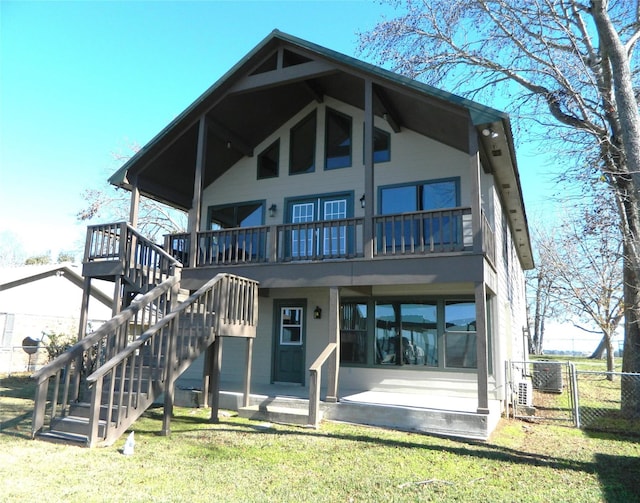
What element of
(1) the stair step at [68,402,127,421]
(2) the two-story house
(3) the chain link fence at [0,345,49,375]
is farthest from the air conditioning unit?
(3) the chain link fence at [0,345,49,375]

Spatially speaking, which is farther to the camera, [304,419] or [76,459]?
[304,419]

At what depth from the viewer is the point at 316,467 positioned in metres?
5.73

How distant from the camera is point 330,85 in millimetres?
11617

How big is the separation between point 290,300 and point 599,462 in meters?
7.44

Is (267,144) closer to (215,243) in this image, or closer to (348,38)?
(215,243)

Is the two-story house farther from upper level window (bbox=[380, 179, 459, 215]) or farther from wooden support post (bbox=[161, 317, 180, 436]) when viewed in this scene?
wooden support post (bbox=[161, 317, 180, 436])

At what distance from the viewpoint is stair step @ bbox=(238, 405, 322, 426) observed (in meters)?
8.23

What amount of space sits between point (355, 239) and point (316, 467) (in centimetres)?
448

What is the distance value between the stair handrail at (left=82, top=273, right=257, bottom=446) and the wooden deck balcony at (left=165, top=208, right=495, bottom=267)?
113cm

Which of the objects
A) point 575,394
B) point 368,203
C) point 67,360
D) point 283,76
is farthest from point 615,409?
point 67,360


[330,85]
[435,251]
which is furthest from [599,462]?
[330,85]

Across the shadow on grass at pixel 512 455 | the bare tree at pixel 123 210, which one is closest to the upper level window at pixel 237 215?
the shadow on grass at pixel 512 455

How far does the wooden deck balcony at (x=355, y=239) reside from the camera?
855cm

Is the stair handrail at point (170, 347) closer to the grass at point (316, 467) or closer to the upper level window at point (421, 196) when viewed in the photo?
the grass at point (316, 467)
